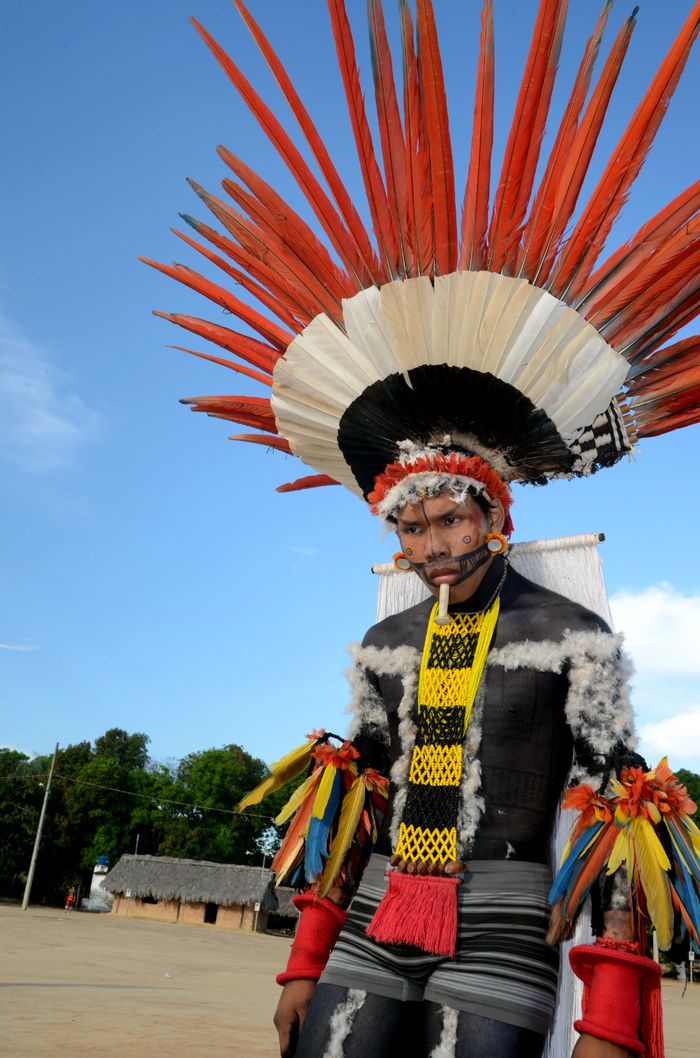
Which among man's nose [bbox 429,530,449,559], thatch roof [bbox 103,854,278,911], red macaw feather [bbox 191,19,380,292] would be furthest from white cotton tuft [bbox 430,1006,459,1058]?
thatch roof [bbox 103,854,278,911]

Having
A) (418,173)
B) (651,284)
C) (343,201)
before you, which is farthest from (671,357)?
(343,201)

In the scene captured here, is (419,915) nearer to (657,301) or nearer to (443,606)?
(443,606)

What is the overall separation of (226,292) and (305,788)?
2196 millimetres

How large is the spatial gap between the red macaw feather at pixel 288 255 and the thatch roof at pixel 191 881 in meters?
48.3

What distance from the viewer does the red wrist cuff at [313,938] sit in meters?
3.28

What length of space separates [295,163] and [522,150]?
91 centimetres

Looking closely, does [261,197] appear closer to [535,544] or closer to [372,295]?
[372,295]

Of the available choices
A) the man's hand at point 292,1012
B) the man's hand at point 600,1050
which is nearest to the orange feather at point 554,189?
the man's hand at point 600,1050

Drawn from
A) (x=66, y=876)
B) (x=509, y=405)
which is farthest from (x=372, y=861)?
(x=66, y=876)

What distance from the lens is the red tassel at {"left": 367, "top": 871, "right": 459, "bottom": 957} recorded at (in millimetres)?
2865

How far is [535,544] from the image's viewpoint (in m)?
4.00

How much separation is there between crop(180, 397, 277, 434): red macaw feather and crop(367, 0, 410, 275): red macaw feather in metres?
1.04

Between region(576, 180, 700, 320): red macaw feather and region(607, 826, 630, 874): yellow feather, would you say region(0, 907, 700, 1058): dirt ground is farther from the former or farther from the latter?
region(576, 180, 700, 320): red macaw feather

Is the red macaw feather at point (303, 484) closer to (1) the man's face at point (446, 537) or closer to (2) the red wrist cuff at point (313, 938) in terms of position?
(1) the man's face at point (446, 537)
